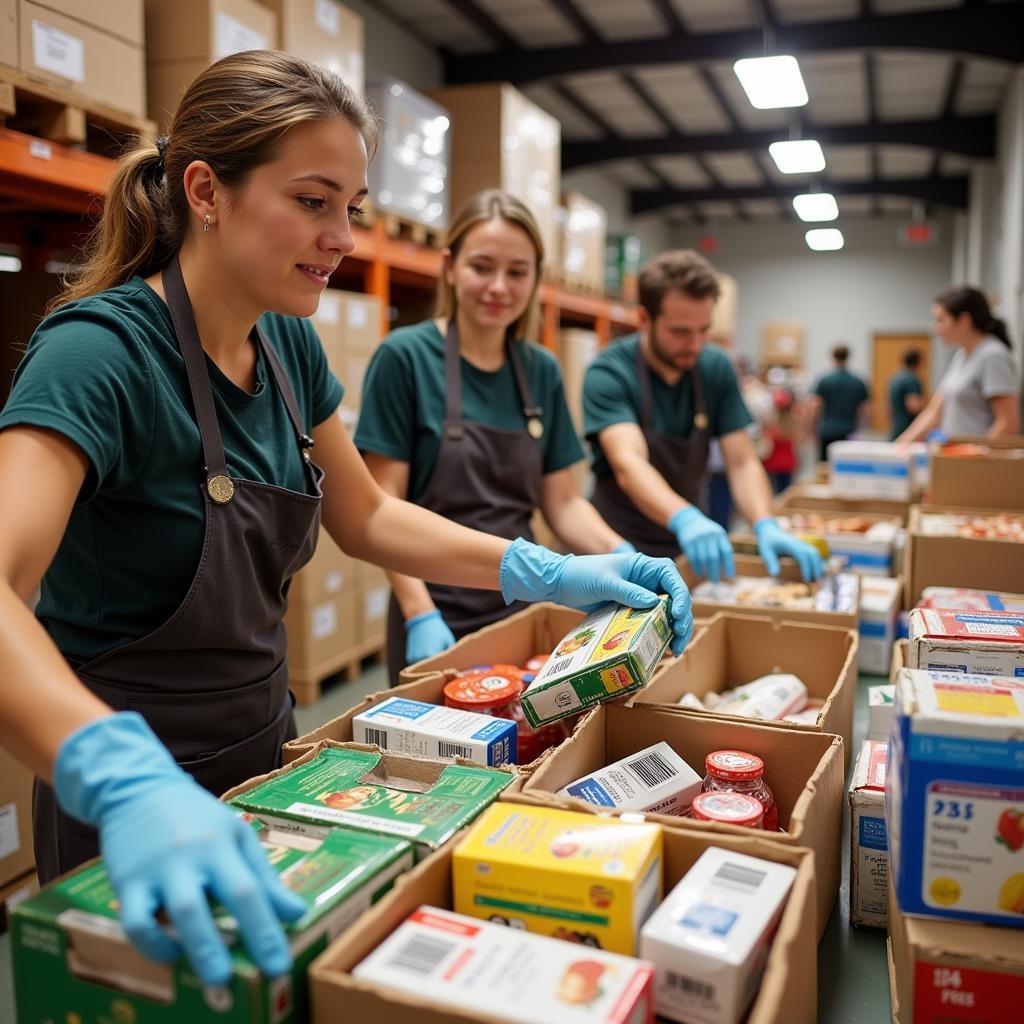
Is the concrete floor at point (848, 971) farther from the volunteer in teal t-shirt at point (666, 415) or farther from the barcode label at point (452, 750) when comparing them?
the volunteer in teal t-shirt at point (666, 415)

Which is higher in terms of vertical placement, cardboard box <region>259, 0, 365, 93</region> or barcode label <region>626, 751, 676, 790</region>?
cardboard box <region>259, 0, 365, 93</region>

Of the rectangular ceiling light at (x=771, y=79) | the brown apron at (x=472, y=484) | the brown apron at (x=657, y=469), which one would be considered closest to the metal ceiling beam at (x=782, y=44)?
the rectangular ceiling light at (x=771, y=79)

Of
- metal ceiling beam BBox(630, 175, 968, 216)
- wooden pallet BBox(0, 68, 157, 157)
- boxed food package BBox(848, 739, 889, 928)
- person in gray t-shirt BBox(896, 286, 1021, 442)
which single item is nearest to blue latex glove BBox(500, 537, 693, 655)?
boxed food package BBox(848, 739, 889, 928)

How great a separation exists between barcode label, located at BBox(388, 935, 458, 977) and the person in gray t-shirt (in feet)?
15.5

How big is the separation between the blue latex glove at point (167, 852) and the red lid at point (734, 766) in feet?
2.08

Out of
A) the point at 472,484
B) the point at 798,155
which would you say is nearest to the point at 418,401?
the point at 472,484

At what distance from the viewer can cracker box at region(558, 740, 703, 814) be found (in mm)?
1236

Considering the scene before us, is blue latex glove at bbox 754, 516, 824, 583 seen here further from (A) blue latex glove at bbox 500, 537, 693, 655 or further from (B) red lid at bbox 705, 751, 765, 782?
(B) red lid at bbox 705, 751, 765, 782

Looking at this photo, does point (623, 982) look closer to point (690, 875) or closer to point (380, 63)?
point (690, 875)

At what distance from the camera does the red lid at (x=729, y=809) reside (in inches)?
45.4

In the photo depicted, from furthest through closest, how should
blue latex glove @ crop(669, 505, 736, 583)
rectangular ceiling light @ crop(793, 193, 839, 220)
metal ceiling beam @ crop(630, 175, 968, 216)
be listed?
1. metal ceiling beam @ crop(630, 175, 968, 216)
2. rectangular ceiling light @ crop(793, 193, 839, 220)
3. blue latex glove @ crop(669, 505, 736, 583)

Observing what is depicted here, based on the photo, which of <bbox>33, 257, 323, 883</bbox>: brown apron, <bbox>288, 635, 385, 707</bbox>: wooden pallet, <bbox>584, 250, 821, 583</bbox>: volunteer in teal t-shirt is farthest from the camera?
<bbox>288, 635, 385, 707</bbox>: wooden pallet

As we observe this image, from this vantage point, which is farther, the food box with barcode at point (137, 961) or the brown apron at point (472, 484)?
the brown apron at point (472, 484)

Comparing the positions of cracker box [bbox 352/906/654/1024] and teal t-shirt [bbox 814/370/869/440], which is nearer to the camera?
cracker box [bbox 352/906/654/1024]
